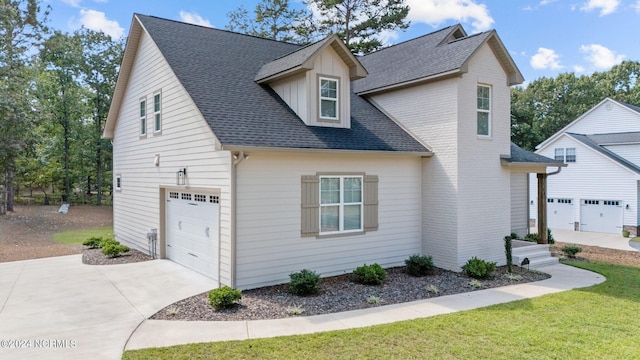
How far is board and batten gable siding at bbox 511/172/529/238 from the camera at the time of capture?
15.6m

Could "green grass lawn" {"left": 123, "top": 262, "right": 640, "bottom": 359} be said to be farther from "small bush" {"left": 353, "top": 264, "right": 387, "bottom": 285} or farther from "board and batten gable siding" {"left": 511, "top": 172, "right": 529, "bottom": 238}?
"board and batten gable siding" {"left": 511, "top": 172, "right": 529, "bottom": 238}

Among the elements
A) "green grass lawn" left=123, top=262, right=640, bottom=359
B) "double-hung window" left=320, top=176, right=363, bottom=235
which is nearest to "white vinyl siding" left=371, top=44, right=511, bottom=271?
"double-hung window" left=320, top=176, right=363, bottom=235

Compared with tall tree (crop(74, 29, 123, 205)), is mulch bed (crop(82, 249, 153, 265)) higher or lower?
lower

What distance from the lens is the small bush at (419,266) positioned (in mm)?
10078

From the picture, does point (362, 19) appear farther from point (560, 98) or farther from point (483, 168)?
point (560, 98)

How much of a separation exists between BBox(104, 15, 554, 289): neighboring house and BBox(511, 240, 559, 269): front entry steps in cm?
83

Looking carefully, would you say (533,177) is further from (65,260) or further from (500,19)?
(65,260)

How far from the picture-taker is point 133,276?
9.73 m

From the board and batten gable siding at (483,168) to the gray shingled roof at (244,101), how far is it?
1.37 metres

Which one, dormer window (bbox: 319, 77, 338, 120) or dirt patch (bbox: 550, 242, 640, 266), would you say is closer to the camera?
dormer window (bbox: 319, 77, 338, 120)

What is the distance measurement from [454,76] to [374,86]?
309cm

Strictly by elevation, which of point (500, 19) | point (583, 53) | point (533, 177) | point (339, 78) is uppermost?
point (583, 53)

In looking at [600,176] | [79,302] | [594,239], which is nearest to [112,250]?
[79,302]

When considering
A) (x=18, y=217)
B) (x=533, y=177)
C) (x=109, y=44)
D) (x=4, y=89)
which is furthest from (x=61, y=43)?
(x=533, y=177)
